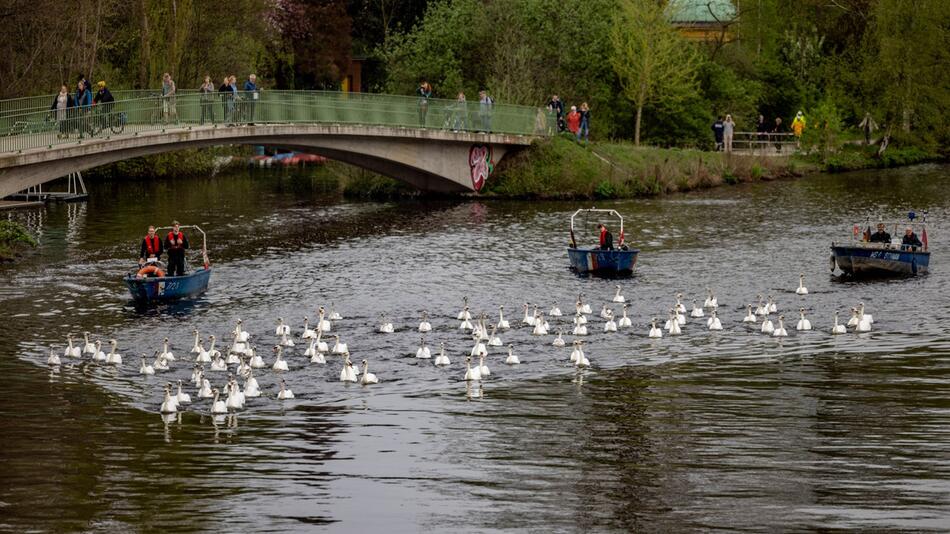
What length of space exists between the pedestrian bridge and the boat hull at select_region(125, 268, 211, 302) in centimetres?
997

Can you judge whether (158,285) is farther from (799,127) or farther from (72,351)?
(799,127)

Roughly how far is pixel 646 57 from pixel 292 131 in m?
27.9

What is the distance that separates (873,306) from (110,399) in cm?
2282

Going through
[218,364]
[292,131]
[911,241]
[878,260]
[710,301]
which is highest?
[292,131]

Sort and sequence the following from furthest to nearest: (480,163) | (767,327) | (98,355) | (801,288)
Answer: (480,163) → (801,288) → (767,327) → (98,355)

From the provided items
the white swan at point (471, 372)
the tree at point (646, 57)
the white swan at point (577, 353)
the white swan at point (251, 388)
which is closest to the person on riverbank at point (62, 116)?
the white swan at point (251, 388)

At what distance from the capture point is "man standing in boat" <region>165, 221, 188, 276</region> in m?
45.8

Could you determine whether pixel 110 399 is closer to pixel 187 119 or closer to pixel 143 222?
pixel 187 119

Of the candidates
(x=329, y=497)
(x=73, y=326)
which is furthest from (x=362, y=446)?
(x=73, y=326)

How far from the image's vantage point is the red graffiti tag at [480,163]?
252 feet

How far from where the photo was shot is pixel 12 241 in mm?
54938

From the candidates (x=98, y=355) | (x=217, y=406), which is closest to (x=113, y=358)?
(x=98, y=355)

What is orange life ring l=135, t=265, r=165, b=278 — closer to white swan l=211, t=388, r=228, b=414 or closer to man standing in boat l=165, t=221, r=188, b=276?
man standing in boat l=165, t=221, r=188, b=276

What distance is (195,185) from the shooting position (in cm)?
8575
